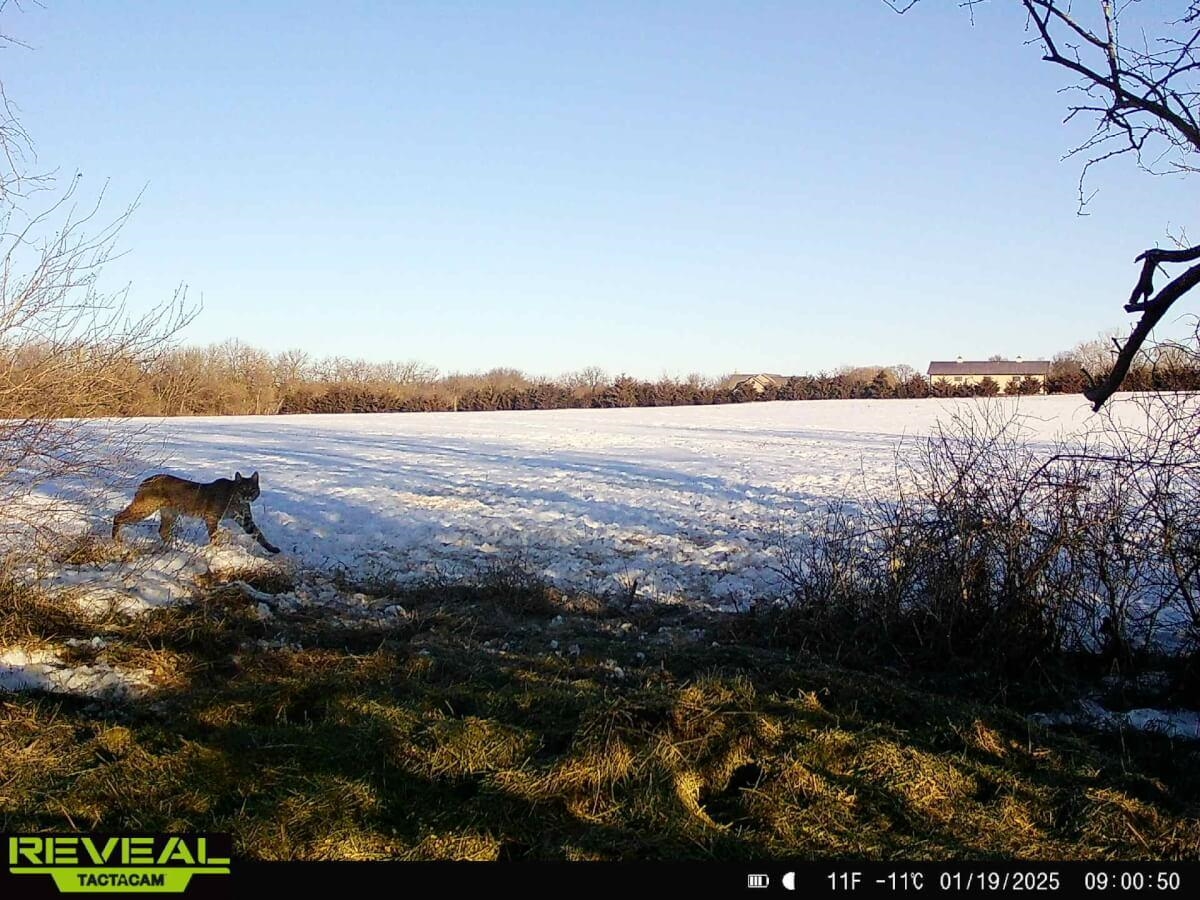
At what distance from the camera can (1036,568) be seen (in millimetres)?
7145

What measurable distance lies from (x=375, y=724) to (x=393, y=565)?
589 centimetres

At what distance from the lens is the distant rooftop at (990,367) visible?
80625 mm

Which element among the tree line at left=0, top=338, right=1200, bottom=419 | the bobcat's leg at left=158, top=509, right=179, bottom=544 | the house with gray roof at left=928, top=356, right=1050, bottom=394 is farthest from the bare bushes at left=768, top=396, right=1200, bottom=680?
the house with gray roof at left=928, top=356, right=1050, bottom=394

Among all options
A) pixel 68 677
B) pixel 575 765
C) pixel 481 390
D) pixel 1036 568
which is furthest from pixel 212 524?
pixel 481 390

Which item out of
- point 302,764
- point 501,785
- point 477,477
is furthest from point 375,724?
point 477,477

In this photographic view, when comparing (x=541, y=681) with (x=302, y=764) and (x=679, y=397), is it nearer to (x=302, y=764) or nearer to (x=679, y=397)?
(x=302, y=764)

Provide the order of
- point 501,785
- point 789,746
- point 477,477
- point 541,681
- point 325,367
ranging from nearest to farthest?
point 501,785 < point 789,746 < point 541,681 < point 477,477 < point 325,367

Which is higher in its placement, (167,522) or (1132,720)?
(167,522)

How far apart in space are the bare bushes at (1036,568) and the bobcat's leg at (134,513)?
7967 millimetres

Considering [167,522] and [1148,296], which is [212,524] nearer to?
[167,522]

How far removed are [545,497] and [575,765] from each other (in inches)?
406

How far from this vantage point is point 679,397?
54844 mm

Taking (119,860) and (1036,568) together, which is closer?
(119,860)

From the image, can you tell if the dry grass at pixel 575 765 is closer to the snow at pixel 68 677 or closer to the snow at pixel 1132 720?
the snow at pixel 68 677
